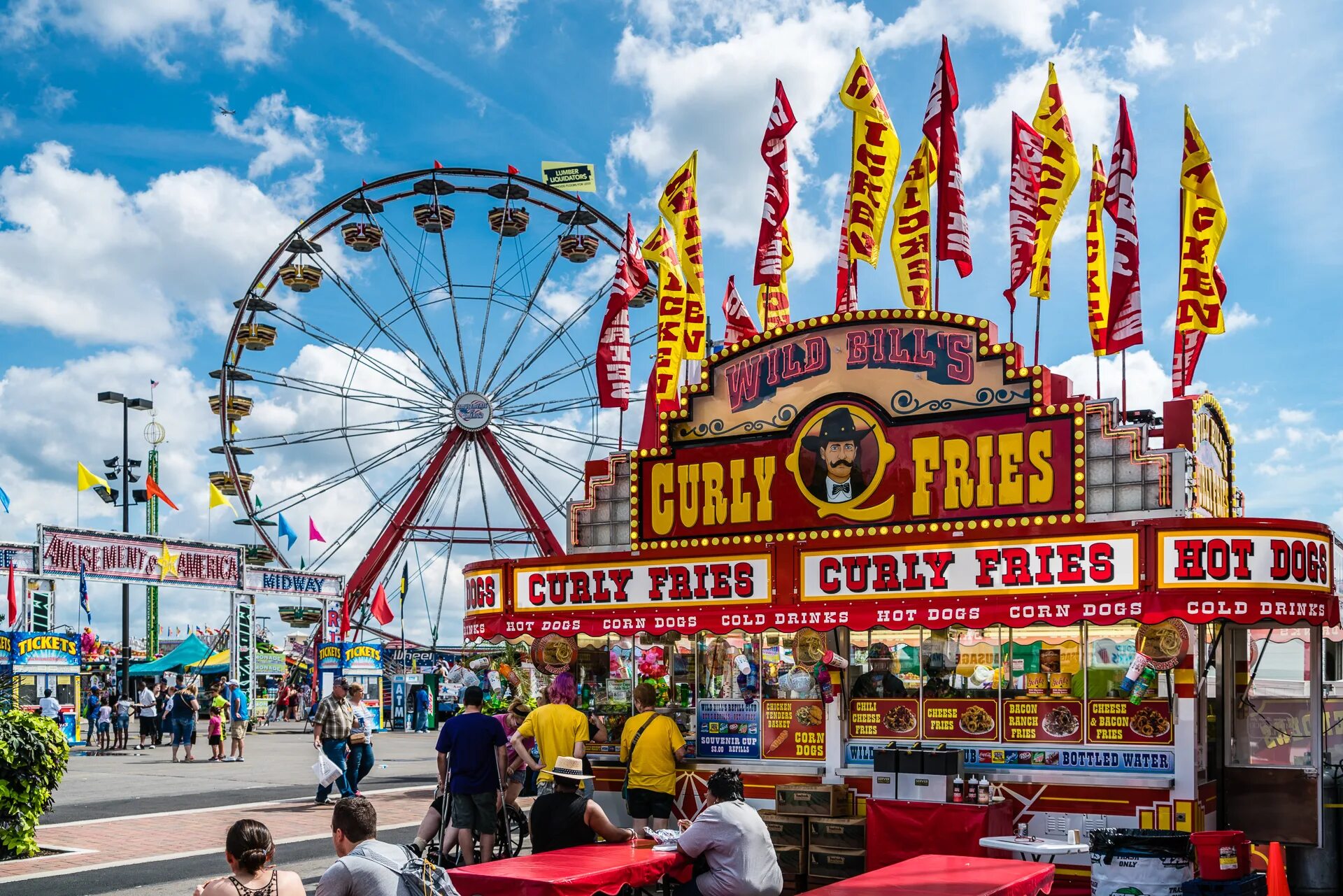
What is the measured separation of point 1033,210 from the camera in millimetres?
14641

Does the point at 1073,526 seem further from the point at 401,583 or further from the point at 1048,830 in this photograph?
the point at 401,583

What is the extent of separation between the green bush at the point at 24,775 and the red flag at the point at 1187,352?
12.9 m

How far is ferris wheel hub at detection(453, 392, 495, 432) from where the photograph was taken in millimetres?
34375

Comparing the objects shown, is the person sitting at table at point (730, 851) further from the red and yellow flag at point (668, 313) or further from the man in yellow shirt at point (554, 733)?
the red and yellow flag at point (668, 313)

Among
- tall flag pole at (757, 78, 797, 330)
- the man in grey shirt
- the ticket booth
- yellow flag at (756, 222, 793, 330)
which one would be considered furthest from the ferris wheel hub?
the man in grey shirt

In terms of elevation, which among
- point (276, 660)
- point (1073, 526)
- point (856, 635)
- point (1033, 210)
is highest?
point (1033, 210)

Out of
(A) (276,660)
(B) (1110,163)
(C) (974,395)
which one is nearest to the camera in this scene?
(C) (974,395)

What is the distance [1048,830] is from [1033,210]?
685 cm

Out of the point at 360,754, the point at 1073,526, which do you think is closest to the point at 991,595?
the point at 1073,526

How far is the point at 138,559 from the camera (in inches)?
1431

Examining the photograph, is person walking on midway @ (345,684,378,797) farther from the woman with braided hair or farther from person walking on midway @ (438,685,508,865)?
the woman with braided hair

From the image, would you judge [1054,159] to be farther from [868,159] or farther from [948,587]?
[948,587]

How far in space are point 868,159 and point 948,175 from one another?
101 cm

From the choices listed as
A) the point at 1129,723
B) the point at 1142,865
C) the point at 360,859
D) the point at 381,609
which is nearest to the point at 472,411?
the point at 381,609
